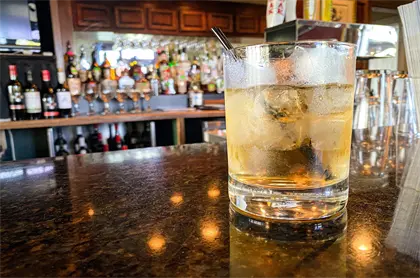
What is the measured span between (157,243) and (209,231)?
0.16 ft

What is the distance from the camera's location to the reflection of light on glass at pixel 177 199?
0.39 metres

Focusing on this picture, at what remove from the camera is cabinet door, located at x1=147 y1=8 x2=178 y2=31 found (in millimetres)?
3152

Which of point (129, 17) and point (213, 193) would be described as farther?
point (129, 17)

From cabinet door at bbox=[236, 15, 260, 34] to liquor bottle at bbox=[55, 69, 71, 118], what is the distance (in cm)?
190

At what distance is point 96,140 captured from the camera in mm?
2535

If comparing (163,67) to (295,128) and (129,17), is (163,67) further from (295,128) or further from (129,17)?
(295,128)

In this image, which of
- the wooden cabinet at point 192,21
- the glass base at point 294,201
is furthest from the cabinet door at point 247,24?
the glass base at point 294,201

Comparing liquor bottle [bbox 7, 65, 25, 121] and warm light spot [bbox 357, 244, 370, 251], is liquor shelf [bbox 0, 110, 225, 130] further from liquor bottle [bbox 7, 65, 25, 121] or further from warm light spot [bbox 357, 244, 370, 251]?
warm light spot [bbox 357, 244, 370, 251]

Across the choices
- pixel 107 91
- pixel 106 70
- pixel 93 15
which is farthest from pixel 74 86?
pixel 93 15

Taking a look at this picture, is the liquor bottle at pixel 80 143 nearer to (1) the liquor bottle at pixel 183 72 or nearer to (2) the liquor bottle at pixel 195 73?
(1) the liquor bottle at pixel 183 72

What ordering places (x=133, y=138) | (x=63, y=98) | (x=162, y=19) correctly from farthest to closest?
(x=162, y=19) < (x=133, y=138) < (x=63, y=98)

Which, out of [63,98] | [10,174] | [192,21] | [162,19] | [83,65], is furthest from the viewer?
[192,21]

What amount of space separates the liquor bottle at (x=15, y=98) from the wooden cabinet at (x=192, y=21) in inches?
63.2

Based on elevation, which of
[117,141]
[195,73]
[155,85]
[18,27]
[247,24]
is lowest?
[117,141]
